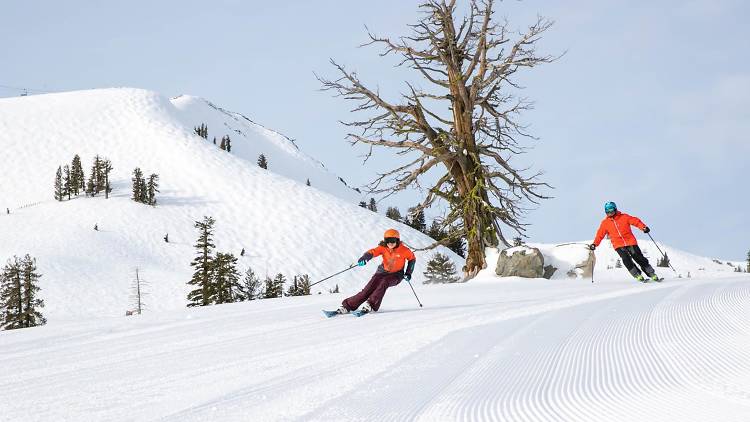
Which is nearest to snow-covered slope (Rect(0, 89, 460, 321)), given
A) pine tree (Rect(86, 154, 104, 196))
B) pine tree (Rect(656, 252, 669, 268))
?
pine tree (Rect(86, 154, 104, 196))

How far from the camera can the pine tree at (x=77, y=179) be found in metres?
101

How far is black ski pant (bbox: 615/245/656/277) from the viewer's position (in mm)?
14258

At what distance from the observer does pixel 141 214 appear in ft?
307

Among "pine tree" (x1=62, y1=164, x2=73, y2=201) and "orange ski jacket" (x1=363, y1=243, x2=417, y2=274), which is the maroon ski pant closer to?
"orange ski jacket" (x1=363, y1=243, x2=417, y2=274)

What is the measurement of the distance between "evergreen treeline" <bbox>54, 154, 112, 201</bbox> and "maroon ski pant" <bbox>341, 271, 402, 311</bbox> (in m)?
100

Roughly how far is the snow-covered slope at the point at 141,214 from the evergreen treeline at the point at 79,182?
8.14 ft

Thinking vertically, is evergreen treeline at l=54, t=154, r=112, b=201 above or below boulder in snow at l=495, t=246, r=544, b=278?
above

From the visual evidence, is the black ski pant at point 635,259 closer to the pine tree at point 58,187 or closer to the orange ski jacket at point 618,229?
the orange ski jacket at point 618,229

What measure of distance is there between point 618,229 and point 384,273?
7.66 metres

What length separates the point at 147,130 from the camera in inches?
5217

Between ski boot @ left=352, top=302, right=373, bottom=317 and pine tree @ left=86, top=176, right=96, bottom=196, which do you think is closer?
ski boot @ left=352, top=302, right=373, bottom=317

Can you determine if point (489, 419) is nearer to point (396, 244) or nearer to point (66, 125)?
point (396, 244)

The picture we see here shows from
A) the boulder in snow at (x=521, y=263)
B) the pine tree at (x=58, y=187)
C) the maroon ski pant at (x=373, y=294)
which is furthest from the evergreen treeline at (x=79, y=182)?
the maroon ski pant at (x=373, y=294)

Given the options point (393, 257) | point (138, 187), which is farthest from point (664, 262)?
point (138, 187)
